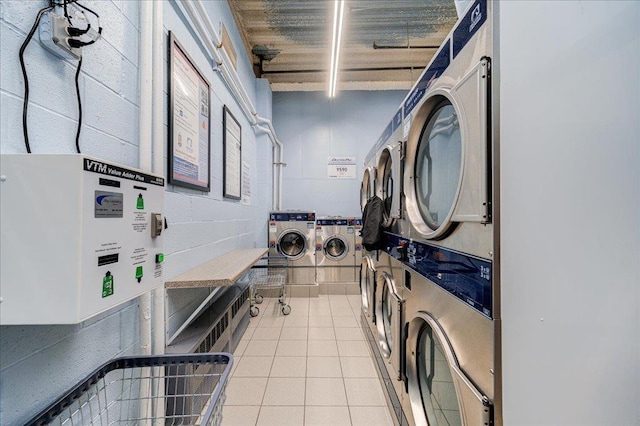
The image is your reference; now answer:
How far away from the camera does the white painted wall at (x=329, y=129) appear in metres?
5.17

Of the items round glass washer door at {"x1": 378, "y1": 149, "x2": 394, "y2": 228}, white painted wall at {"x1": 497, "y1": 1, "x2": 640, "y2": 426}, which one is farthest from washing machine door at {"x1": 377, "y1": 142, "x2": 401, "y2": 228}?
white painted wall at {"x1": 497, "y1": 1, "x2": 640, "y2": 426}

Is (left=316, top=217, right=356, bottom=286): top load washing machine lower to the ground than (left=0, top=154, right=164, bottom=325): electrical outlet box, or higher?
lower

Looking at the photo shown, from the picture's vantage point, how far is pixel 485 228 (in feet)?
2.61

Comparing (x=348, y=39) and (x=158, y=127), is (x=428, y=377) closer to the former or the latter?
(x=158, y=127)

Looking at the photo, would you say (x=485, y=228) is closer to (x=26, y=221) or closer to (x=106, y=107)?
(x=26, y=221)

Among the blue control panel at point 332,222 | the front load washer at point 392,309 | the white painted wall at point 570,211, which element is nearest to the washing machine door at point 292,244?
the blue control panel at point 332,222

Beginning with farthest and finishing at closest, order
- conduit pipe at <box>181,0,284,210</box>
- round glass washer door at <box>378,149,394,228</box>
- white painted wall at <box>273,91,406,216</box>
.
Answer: white painted wall at <box>273,91,406,216</box>, round glass washer door at <box>378,149,394,228</box>, conduit pipe at <box>181,0,284,210</box>

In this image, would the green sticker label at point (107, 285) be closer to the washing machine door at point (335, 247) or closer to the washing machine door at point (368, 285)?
the washing machine door at point (368, 285)

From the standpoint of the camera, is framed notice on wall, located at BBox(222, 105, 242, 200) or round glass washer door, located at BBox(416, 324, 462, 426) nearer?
round glass washer door, located at BBox(416, 324, 462, 426)

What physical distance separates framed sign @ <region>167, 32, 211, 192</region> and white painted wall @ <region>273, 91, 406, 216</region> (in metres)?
3.03

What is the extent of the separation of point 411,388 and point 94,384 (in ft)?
4.77

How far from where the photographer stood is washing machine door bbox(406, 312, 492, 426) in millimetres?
881

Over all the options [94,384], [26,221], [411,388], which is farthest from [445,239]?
[94,384]

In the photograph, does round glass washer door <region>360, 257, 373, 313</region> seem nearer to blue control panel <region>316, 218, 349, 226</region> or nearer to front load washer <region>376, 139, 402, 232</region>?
front load washer <region>376, 139, 402, 232</region>
